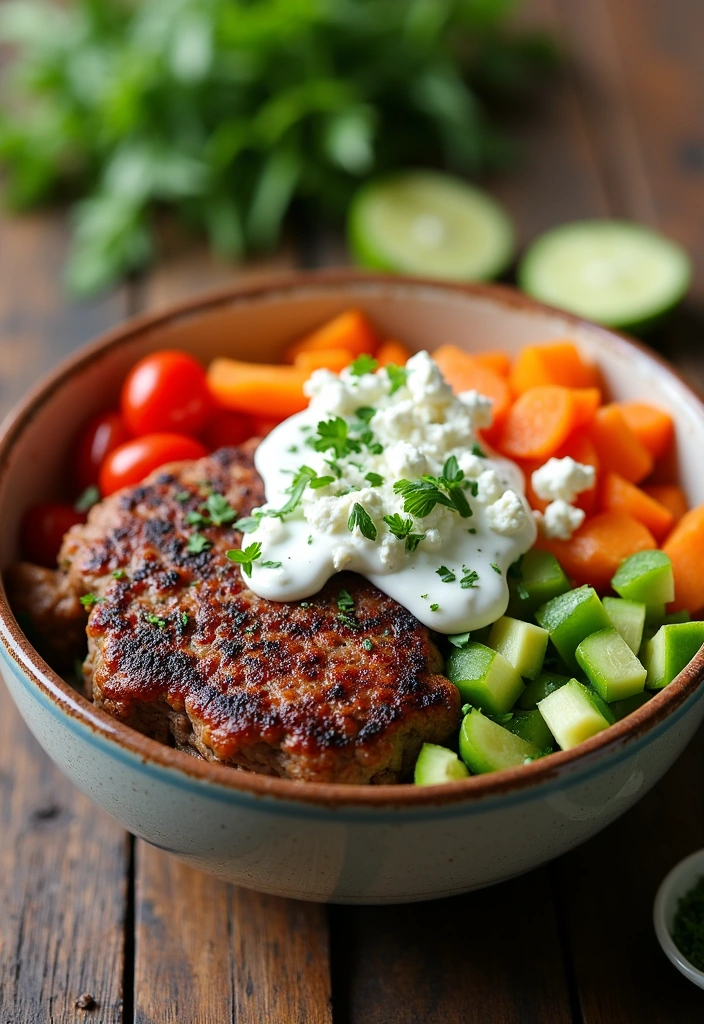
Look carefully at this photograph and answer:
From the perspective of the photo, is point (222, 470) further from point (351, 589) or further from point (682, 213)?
point (682, 213)

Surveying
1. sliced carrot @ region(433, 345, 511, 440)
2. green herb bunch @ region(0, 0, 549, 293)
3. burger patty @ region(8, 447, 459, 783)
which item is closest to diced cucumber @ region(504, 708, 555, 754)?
burger patty @ region(8, 447, 459, 783)

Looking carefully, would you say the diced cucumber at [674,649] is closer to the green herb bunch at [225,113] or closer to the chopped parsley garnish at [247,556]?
the chopped parsley garnish at [247,556]

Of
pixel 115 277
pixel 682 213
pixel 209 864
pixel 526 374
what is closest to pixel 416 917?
pixel 209 864

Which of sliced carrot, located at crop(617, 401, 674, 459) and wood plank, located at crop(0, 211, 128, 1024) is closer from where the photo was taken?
wood plank, located at crop(0, 211, 128, 1024)

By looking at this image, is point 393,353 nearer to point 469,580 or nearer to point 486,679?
point 469,580

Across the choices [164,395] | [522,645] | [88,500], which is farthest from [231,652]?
[164,395]

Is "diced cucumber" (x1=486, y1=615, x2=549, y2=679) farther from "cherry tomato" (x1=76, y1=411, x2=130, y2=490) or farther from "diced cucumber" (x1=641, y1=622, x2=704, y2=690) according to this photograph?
"cherry tomato" (x1=76, y1=411, x2=130, y2=490)

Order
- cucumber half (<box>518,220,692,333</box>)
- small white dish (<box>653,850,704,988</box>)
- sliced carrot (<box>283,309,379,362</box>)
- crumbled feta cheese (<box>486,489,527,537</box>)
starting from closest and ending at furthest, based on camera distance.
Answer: small white dish (<box>653,850,704,988</box>), crumbled feta cheese (<box>486,489,527,537</box>), sliced carrot (<box>283,309,379,362</box>), cucumber half (<box>518,220,692,333</box>)
